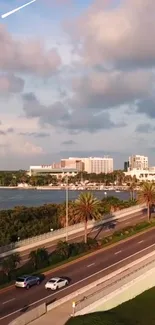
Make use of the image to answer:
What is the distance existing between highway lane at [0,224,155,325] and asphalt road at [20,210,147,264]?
20.5 ft

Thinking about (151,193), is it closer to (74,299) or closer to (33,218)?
(33,218)

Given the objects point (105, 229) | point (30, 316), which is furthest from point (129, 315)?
point (105, 229)

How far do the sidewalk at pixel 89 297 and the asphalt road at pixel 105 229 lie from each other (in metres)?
14.8

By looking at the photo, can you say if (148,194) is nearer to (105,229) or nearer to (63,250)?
(105,229)

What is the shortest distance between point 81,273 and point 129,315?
10.3 meters

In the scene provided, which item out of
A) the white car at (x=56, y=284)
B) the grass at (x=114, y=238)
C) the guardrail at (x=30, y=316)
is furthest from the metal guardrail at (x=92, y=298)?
the grass at (x=114, y=238)

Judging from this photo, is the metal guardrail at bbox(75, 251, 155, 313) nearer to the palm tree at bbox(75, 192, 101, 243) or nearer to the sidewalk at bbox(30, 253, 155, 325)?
the sidewalk at bbox(30, 253, 155, 325)

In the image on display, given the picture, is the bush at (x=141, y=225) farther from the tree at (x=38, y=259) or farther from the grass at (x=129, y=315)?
the grass at (x=129, y=315)

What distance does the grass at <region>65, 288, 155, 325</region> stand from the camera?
24.1 metres

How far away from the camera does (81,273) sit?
3991cm

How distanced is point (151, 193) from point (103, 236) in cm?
1951

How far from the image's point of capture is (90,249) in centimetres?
5053

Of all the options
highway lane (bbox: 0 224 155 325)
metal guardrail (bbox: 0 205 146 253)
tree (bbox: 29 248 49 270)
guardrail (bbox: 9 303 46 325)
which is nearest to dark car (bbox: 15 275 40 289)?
highway lane (bbox: 0 224 155 325)

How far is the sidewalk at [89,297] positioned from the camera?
2483 centimetres
